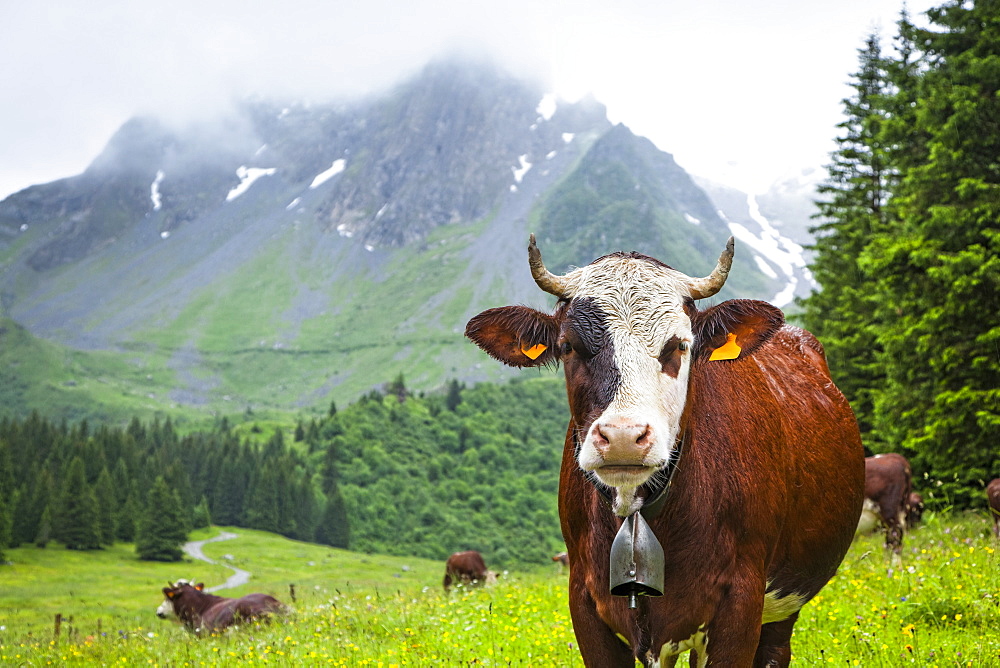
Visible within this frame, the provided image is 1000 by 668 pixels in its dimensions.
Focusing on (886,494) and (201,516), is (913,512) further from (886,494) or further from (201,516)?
(201,516)

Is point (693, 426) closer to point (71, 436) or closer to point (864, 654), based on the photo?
point (864, 654)

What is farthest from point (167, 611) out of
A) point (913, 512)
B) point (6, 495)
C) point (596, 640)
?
point (6, 495)

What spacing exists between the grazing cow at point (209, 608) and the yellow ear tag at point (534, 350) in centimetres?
1268

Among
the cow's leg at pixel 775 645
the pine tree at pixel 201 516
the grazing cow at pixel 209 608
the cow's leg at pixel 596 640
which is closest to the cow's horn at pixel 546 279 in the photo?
the cow's leg at pixel 596 640

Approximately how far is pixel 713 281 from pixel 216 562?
330 ft

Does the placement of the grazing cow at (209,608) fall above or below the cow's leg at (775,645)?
below

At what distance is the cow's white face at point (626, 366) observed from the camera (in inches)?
135

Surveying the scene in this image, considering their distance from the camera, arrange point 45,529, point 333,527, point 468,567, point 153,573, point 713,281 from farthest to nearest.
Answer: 1. point 333,527
2. point 45,529
3. point 153,573
4. point 468,567
5. point 713,281

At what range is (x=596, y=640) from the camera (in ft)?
13.9

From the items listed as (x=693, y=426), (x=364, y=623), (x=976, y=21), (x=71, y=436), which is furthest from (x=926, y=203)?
(x=71, y=436)

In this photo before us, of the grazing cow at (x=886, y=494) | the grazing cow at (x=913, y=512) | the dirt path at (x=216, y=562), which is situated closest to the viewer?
the grazing cow at (x=886, y=494)

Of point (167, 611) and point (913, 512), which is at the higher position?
point (913, 512)

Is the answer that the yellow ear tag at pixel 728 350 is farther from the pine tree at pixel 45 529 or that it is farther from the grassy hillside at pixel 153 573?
the pine tree at pixel 45 529

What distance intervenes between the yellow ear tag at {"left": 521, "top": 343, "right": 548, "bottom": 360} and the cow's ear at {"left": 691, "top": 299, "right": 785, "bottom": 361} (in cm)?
83
